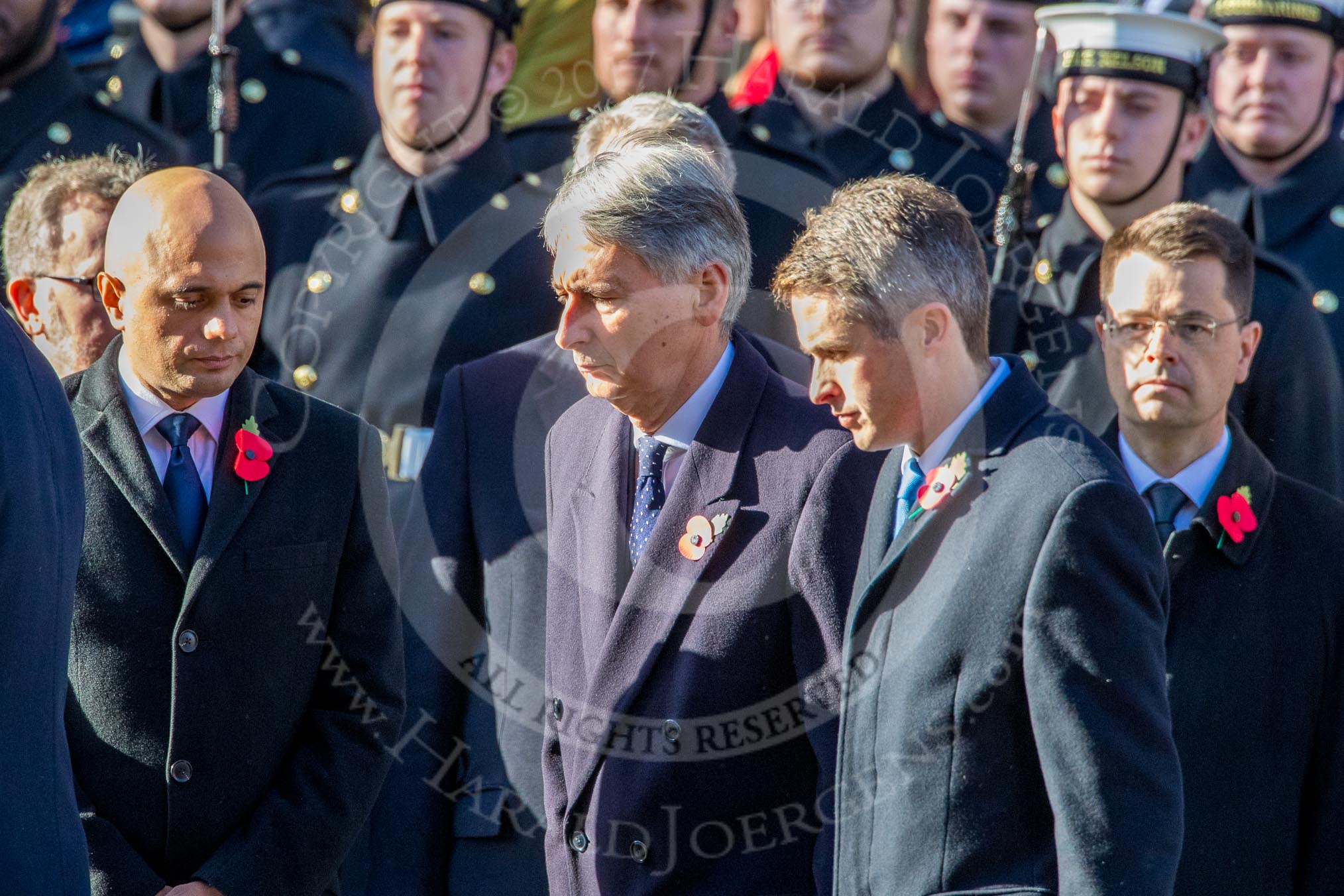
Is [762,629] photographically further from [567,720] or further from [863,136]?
[863,136]

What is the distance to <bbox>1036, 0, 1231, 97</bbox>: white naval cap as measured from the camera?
4289 millimetres

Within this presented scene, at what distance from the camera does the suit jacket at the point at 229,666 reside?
9.34 feet

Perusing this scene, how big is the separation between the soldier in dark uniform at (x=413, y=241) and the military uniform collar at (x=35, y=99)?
2.74 ft

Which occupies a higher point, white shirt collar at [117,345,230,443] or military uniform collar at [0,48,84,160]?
military uniform collar at [0,48,84,160]

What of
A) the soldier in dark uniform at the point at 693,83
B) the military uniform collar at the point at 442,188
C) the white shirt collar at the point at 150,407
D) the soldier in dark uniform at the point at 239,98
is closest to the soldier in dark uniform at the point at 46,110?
the soldier in dark uniform at the point at 239,98

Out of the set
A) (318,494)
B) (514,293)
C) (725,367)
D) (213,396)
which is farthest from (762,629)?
(514,293)

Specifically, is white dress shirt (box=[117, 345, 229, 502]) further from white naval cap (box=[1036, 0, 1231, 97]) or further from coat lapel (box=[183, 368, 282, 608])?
white naval cap (box=[1036, 0, 1231, 97])

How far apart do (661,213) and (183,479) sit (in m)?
0.93

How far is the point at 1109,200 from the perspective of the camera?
431cm

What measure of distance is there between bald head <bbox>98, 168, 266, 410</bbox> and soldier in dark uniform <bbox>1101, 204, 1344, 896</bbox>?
5.66 ft

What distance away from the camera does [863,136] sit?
16.8 feet

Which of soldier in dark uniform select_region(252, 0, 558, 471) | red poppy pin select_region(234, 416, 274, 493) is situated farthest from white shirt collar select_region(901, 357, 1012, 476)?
soldier in dark uniform select_region(252, 0, 558, 471)

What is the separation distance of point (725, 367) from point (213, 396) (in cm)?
87

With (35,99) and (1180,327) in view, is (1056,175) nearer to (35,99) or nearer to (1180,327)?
(1180,327)
